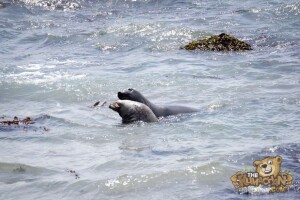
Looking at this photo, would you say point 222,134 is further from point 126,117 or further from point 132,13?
point 132,13

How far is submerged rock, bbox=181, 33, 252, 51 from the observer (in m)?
14.1

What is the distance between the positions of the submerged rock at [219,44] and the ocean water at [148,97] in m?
0.37

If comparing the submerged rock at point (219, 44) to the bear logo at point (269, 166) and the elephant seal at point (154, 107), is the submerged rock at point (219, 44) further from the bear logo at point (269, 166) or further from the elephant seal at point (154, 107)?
the bear logo at point (269, 166)

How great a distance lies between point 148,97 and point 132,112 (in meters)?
1.88

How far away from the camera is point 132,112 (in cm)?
840

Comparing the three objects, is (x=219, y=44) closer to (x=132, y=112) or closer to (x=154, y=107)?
(x=154, y=107)

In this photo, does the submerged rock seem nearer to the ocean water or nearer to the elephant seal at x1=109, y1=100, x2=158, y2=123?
the ocean water

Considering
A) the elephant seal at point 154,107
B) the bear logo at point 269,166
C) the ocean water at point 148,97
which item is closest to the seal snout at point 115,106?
the ocean water at point 148,97

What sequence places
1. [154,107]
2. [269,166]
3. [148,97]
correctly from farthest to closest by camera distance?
Answer: [148,97] → [154,107] → [269,166]

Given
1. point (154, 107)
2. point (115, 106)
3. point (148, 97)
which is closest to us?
point (115, 106)

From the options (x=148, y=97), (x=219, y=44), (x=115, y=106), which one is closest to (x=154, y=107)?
(x=115, y=106)

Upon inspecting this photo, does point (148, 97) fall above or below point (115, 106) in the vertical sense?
below

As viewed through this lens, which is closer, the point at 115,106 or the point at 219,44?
the point at 115,106

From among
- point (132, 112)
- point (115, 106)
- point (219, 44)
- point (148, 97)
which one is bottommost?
point (148, 97)
